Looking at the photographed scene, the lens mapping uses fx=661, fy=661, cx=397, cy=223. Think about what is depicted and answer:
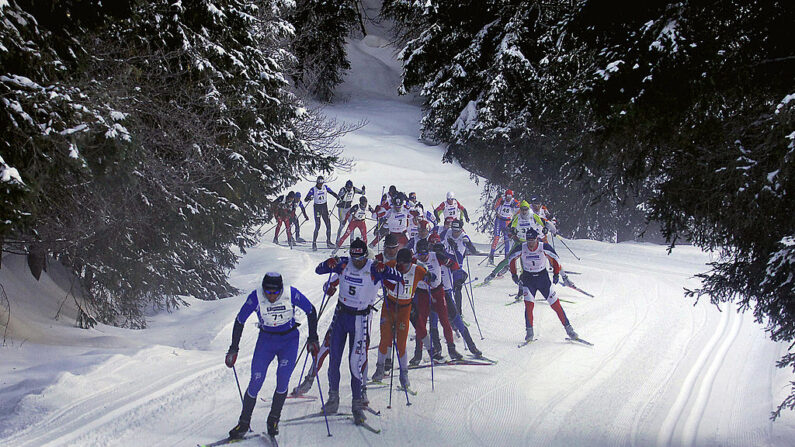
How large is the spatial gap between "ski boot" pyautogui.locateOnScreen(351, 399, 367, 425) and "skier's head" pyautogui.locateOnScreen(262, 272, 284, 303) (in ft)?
6.01

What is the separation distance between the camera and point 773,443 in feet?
29.1

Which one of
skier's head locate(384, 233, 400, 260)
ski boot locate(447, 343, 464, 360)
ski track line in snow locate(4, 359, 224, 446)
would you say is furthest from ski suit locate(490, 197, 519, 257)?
ski track line in snow locate(4, 359, 224, 446)

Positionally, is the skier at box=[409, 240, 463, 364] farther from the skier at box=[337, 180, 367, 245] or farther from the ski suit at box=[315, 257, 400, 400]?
the skier at box=[337, 180, 367, 245]

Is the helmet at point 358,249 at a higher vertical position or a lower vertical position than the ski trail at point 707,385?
higher

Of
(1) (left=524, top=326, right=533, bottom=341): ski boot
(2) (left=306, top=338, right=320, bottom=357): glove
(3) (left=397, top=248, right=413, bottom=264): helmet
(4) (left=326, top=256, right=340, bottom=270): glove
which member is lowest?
(1) (left=524, top=326, right=533, bottom=341): ski boot

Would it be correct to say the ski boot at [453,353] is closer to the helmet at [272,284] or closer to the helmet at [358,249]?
the helmet at [358,249]

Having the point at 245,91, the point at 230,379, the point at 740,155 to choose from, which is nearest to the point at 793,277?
the point at 740,155

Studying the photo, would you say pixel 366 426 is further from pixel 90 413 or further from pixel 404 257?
pixel 90 413

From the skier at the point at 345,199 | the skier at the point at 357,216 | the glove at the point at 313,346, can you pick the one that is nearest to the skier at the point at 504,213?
the skier at the point at 357,216

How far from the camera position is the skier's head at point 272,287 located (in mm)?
7715

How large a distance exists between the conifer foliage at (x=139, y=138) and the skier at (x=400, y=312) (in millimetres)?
3919

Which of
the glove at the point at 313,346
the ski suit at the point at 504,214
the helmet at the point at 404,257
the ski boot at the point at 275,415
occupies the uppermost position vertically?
the ski suit at the point at 504,214

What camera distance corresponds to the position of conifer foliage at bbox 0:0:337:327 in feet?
22.7

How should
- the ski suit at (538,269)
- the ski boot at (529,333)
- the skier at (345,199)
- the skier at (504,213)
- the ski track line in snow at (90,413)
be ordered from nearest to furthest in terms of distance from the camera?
the ski track line in snow at (90,413)
the ski boot at (529,333)
the ski suit at (538,269)
the skier at (504,213)
the skier at (345,199)
